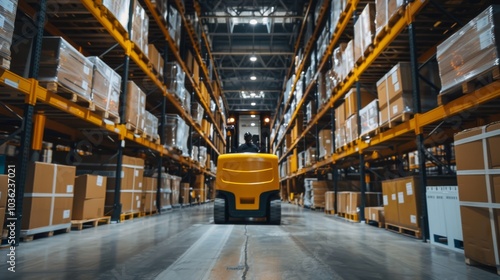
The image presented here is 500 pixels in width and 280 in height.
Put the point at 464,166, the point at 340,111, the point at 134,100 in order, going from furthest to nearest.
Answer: the point at 340,111 < the point at 134,100 < the point at 464,166

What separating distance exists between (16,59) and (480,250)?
5345mm

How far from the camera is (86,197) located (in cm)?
520

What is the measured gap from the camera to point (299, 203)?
14.7 metres

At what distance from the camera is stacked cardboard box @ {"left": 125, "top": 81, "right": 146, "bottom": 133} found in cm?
643

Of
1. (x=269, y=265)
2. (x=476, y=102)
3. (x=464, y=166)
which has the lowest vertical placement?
(x=269, y=265)

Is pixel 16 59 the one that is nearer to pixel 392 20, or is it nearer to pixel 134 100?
pixel 134 100

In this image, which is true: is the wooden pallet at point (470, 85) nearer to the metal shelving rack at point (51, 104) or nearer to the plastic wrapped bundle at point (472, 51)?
the plastic wrapped bundle at point (472, 51)

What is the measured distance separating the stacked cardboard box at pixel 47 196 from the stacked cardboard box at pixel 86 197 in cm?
49

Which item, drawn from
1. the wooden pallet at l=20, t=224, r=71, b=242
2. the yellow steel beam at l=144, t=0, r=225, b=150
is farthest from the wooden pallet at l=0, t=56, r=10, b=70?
the yellow steel beam at l=144, t=0, r=225, b=150

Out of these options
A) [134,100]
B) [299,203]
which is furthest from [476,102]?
[299,203]

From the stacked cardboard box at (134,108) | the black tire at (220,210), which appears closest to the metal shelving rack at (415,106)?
the black tire at (220,210)

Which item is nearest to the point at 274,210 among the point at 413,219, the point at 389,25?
the point at 413,219

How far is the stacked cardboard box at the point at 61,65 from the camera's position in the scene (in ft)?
13.4

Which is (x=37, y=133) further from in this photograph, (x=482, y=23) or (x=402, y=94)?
(x=482, y=23)
